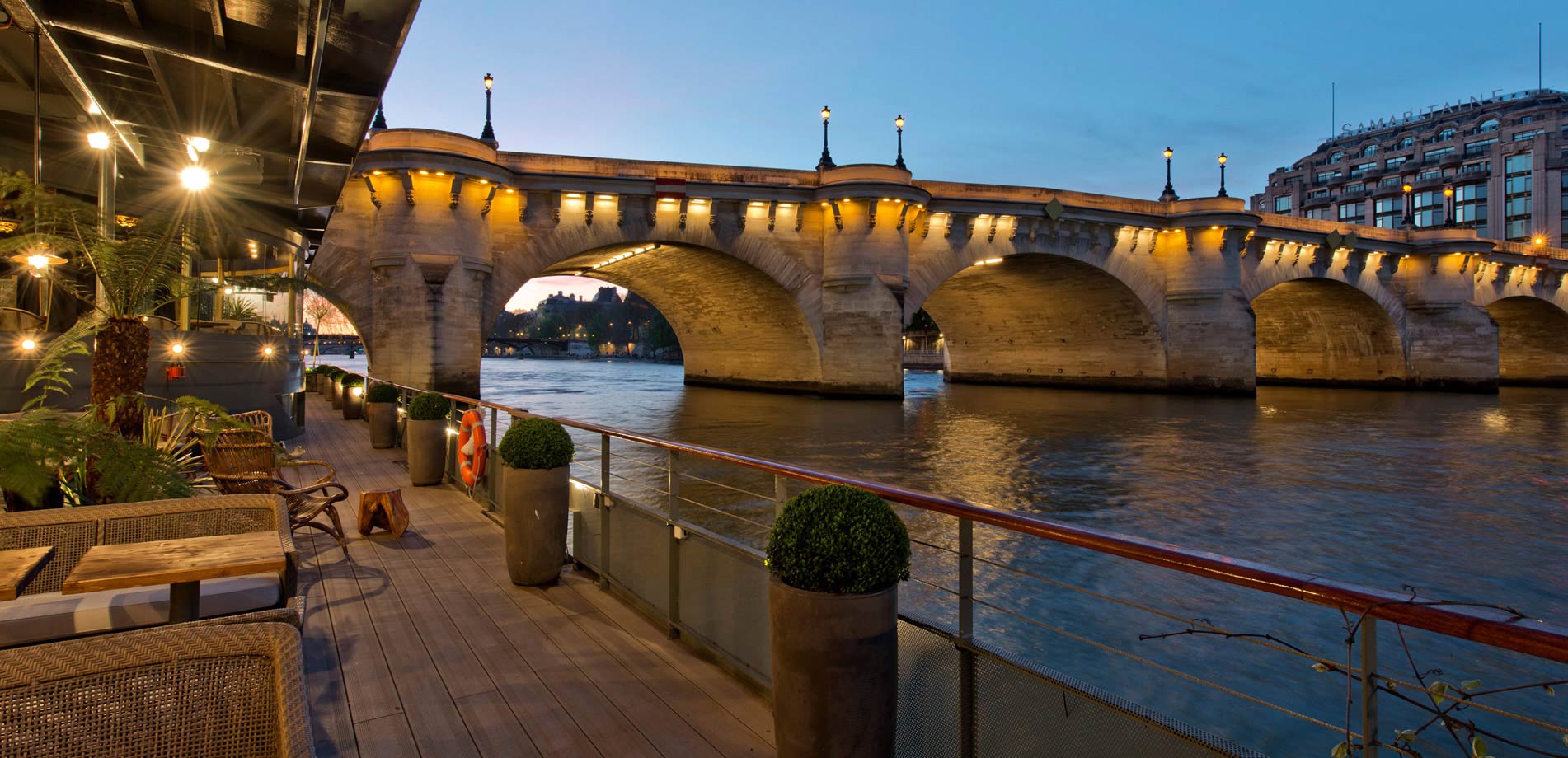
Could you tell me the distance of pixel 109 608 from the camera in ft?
11.0

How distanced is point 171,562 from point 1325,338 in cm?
6554

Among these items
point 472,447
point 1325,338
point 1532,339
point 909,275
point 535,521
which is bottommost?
point 535,521

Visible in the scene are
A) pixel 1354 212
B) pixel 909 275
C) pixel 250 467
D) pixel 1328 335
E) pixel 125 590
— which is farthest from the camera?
pixel 1354 212

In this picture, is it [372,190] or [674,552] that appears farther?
[372,190]

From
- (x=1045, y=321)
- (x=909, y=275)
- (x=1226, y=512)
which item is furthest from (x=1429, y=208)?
(x=1226, y=512)

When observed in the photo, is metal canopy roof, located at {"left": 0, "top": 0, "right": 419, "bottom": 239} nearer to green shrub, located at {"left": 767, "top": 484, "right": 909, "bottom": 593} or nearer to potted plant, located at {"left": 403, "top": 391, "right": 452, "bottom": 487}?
potted plant, located at {"left": 403, "top": 391, "right": 452, "bottom": 487}

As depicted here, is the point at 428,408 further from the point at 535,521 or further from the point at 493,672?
the point at 493,672

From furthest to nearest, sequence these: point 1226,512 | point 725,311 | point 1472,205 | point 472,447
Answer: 1. point 1472,205
2. point 725,311
3. point 1226,512
4. point 472,447

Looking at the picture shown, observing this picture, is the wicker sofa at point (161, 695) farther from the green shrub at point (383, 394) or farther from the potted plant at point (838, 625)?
the green shrub at point (383, 394)

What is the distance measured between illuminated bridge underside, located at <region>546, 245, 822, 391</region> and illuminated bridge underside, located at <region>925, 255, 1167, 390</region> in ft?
38.2

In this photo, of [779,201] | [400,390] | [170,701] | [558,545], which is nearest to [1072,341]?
[779,201]

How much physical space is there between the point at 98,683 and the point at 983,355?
56.0 meters

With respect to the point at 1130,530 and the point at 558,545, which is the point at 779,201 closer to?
the point at 1130,530

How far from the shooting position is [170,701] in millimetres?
2082
